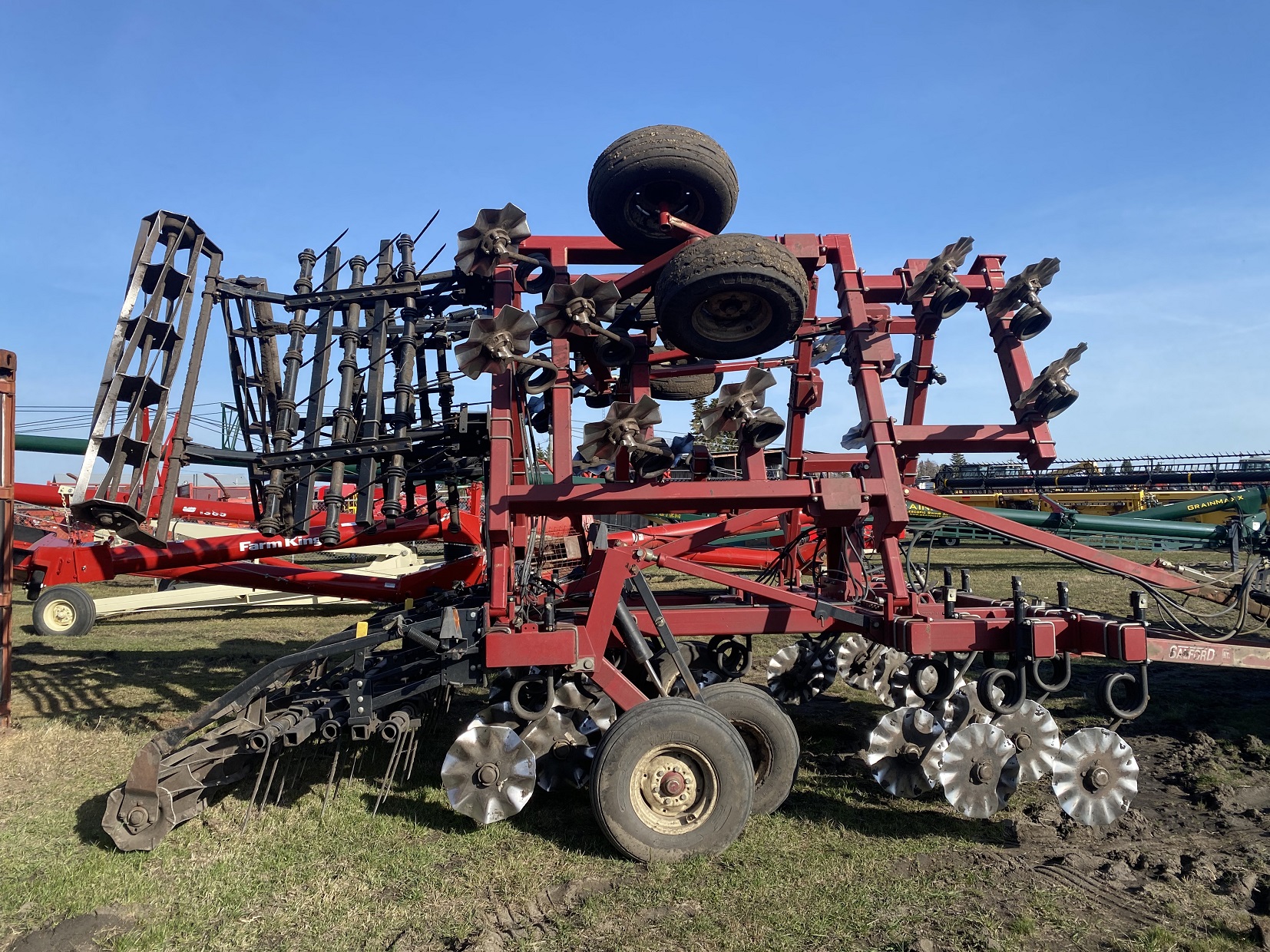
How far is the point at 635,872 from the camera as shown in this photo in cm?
422

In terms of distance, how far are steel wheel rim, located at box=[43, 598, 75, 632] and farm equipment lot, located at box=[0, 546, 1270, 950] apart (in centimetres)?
683

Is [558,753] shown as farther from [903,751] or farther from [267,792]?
[903,751]

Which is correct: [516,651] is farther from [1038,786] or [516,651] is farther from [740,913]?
[1038,786]

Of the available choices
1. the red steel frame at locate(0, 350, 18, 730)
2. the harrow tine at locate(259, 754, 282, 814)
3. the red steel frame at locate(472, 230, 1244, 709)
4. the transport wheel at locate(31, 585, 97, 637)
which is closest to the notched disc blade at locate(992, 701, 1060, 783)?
the red steel frame at locate(472, 230, 1244, 709)

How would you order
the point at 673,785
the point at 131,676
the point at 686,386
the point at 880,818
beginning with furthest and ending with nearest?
the point at 131,676 → the point at 686,386 → the point at 880,818 → the point at 673,785

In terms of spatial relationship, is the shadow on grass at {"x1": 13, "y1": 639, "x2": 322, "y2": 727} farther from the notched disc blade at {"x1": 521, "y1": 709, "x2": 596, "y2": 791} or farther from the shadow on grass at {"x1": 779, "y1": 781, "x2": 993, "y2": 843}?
the shadow on grass at {"x1": 779, "y1": 781, "x2": 993, "y2": 843}

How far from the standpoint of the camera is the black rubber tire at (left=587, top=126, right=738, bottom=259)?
5590mm

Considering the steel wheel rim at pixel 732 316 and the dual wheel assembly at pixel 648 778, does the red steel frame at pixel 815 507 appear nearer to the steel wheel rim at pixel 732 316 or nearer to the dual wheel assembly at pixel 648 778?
the dual wheel assembly at pixel 648 778

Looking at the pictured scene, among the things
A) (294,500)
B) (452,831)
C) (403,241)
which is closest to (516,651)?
(452,831)

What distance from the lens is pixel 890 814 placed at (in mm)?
5012

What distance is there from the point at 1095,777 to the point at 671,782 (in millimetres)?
2557

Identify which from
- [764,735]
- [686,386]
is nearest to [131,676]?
[686,386]

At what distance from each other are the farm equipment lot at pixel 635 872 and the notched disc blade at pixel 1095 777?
149 millimetres

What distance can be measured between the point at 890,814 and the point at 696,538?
223 cm
